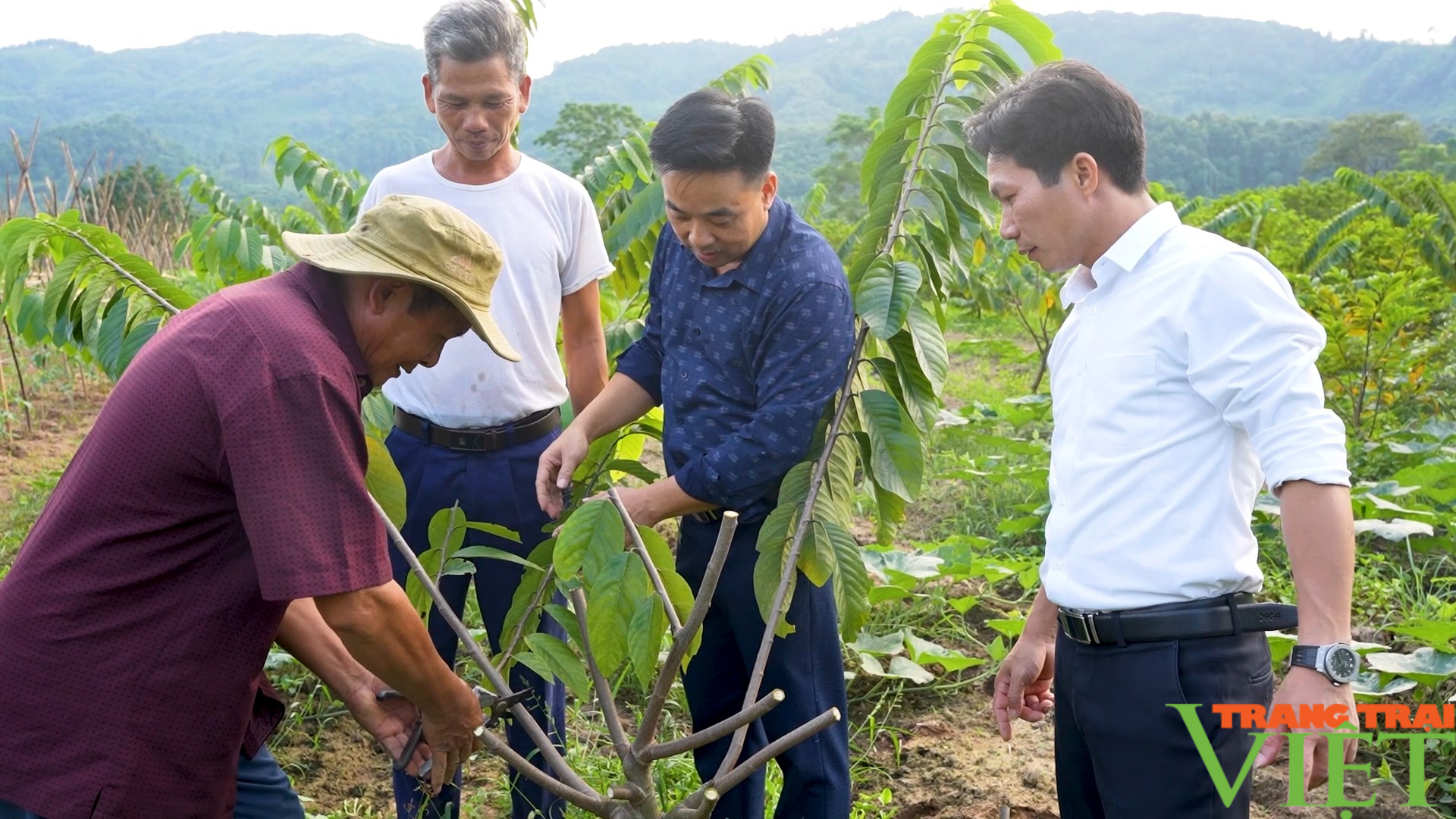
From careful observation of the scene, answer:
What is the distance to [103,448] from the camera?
144cm

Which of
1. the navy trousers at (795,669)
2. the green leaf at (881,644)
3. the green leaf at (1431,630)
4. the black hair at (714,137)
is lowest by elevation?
the green leaf at (881,644)

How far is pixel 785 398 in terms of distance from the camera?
1.98 metres

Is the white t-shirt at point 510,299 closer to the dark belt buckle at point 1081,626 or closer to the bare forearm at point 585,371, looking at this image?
the bare forearm at point 585,371

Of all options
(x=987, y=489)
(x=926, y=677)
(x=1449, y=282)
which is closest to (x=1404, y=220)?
(x=1449, y=282)

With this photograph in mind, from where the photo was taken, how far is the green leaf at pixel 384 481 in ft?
6.41

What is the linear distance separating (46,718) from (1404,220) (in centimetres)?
1318

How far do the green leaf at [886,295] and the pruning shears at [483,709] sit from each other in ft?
2.72

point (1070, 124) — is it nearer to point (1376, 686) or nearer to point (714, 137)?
point (714, 137)

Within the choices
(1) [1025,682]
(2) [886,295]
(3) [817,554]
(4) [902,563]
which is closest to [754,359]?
(2) [886,295]

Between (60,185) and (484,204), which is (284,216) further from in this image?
(60,185)

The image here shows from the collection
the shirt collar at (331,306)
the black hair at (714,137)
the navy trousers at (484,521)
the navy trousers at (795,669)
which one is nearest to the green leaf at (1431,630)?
the navy trousers at (795,669)

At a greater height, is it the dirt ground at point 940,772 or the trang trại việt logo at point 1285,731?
the trang trại việt logo at point 1285,731

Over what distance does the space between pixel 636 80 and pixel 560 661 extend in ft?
438

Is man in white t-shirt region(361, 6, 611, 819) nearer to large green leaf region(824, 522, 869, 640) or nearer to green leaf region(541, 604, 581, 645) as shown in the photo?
green leaf region(541, 604, 581, 645)
